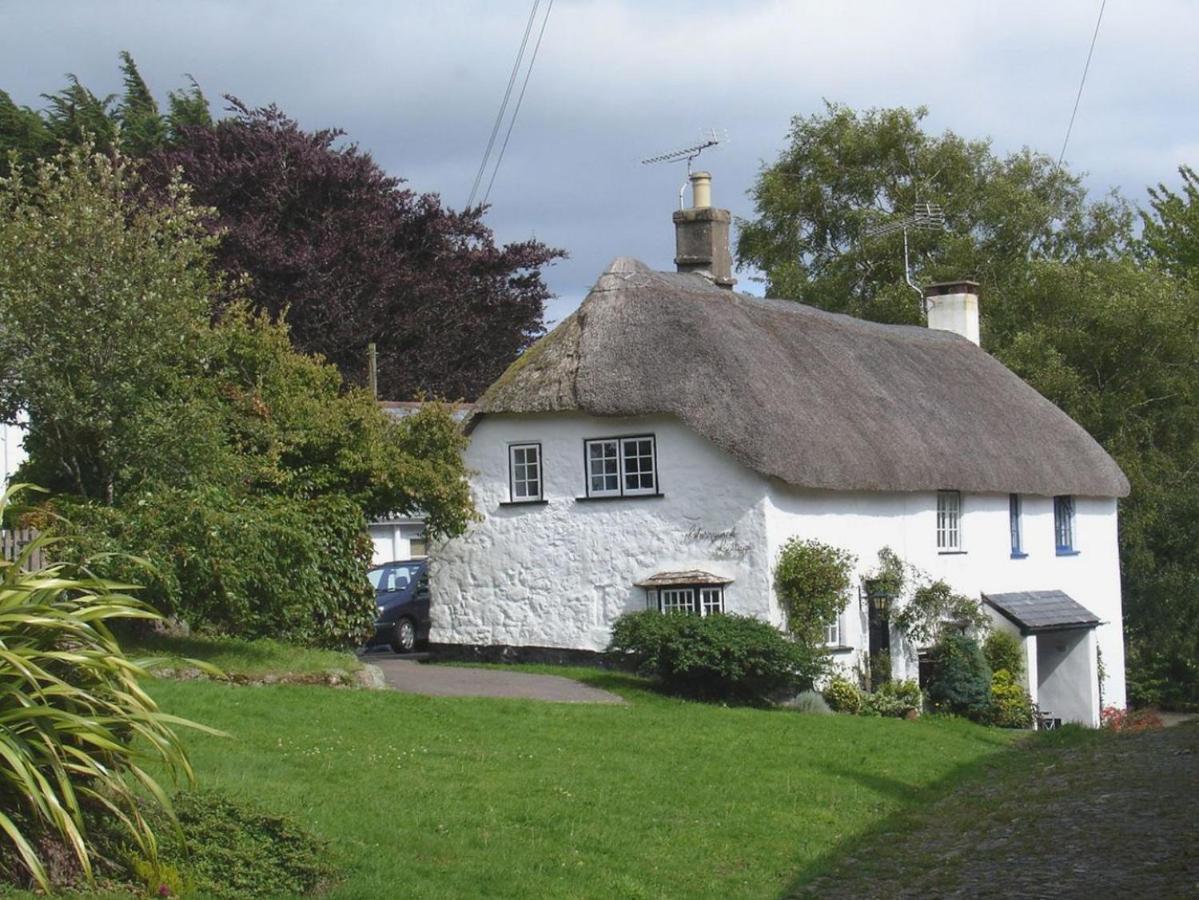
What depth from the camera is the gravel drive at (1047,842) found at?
434 inches

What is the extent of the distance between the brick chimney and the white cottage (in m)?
0.04

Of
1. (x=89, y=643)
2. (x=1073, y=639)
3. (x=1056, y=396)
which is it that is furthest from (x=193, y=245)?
(x=1056, y=396)

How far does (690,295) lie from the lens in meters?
26.2

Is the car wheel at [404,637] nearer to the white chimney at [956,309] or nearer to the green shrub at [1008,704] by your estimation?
the green shrub at [1008,704]

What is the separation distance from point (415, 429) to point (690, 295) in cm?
576

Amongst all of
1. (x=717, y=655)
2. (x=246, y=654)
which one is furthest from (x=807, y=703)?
(x=246, y=654)

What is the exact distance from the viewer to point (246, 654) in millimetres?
19672

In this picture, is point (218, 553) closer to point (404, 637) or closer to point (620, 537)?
point (620, 537)

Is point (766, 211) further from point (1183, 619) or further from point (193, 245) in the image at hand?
point (193, 245)

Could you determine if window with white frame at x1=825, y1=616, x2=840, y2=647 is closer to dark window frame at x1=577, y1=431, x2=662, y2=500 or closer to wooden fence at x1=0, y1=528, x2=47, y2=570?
dark window frame at x1=577, y1=431, x2=662, y2=500

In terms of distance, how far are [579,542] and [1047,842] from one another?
12786 mm

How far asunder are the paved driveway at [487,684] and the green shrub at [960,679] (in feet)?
21.5

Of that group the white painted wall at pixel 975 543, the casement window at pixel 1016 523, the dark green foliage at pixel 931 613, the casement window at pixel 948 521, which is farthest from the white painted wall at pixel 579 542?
the casement window at pixel 1016 523

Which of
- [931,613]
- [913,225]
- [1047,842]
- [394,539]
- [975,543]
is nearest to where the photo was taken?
[1047,842]
